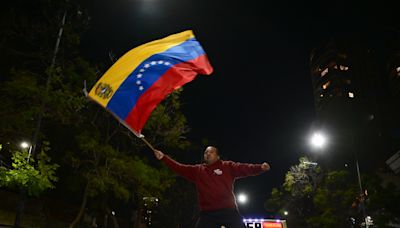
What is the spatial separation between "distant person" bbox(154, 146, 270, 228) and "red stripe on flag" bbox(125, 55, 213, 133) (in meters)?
0.82

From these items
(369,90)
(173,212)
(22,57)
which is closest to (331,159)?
(369,90)

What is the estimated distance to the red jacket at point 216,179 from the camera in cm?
593

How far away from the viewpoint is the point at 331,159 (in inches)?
2506

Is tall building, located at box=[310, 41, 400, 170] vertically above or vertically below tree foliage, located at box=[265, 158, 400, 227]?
above

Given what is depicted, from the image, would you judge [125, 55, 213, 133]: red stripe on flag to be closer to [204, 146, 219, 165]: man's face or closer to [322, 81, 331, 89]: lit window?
[204, 146, 219, 165]: man's face

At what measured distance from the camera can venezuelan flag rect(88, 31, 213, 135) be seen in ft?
20.4

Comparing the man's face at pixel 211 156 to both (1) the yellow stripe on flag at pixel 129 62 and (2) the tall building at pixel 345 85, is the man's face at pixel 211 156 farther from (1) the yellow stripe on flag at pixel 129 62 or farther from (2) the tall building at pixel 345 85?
(2) the tall building at pixel 345 85

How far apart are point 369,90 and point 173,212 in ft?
188

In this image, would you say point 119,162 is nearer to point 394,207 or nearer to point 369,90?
point 394,207

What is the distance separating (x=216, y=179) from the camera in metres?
6.05

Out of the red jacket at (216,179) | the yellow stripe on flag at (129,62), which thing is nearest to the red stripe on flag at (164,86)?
the yellow stripe on flag at (129,62)

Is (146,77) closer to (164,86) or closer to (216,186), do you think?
(164,86)

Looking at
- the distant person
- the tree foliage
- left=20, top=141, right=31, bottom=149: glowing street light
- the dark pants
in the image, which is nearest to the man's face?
the distant person

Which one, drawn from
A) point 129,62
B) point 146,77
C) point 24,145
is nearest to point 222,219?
point 146,77
